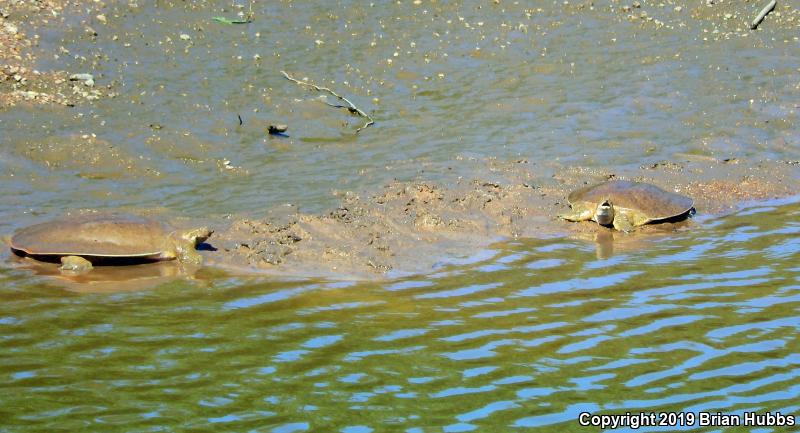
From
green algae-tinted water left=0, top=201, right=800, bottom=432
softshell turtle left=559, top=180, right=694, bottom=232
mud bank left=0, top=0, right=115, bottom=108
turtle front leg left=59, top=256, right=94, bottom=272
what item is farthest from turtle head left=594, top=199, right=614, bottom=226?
mud bank left=0, top=0, right=115, bottom=108

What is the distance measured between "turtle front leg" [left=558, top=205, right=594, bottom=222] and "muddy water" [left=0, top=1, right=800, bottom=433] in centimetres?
38

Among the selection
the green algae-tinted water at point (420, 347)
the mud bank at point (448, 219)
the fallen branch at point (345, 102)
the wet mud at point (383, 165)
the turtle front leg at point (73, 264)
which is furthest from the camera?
the fallen branch at point (345, 102)

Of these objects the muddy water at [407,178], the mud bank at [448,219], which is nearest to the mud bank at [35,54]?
the muddy water at [407,178]

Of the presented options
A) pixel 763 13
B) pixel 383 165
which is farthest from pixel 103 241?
pixel 763 13

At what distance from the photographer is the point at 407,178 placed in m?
8.28

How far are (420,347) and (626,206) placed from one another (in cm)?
299

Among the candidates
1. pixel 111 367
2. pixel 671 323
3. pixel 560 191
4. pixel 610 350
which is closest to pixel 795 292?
pixel 671 323

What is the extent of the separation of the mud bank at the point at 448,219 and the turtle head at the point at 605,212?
0.29 ft

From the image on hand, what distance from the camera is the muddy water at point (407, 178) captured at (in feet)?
15.2

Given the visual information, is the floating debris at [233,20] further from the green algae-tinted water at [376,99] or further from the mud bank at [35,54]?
the mud bank at [35,54]

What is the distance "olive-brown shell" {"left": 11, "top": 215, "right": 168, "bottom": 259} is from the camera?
6.49m

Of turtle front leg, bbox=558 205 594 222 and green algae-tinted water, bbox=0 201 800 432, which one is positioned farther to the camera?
turtle front leg, bbox=558 205 594 222

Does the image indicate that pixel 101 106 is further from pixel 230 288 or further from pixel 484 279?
pixel 484 279

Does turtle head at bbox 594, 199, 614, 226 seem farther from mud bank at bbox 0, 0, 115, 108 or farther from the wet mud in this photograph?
mud bank at bbox 0, 0, 115, 108
